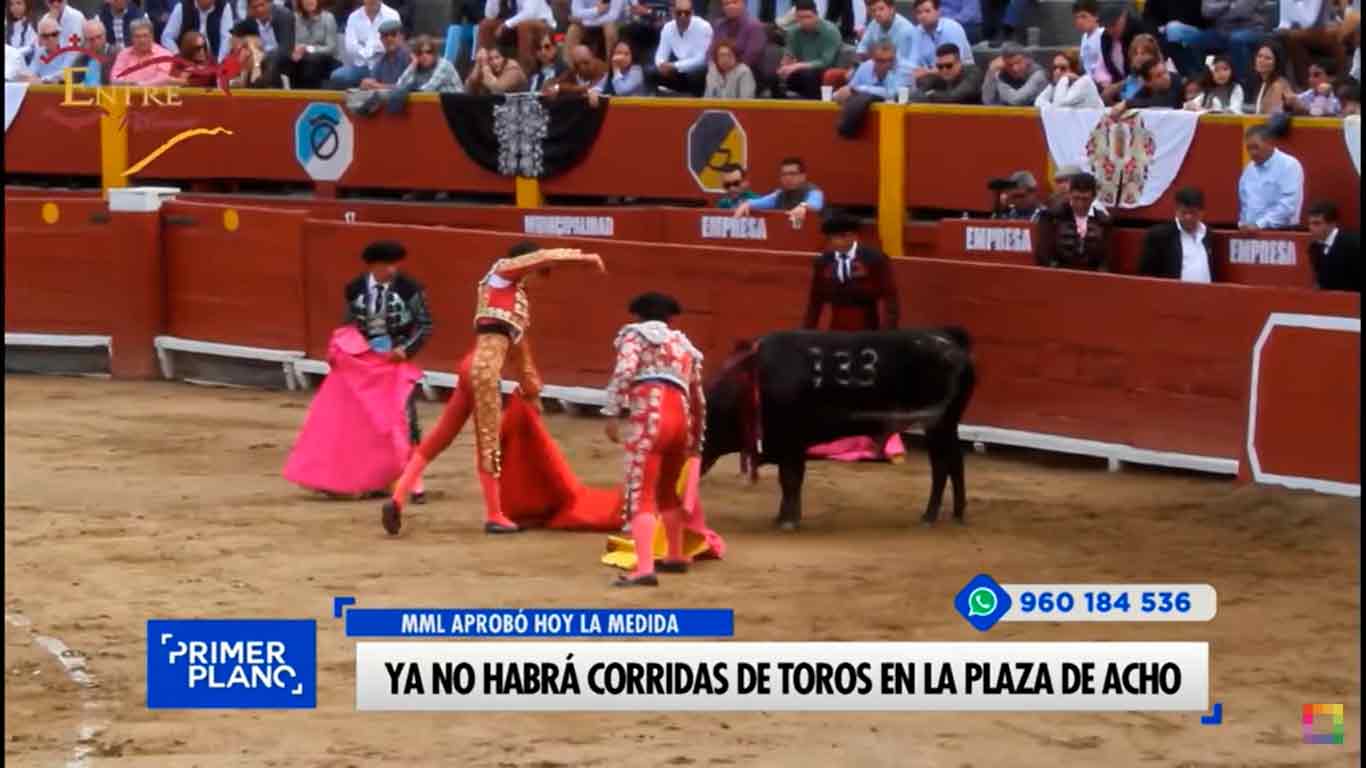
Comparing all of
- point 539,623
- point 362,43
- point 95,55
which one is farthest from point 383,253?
point 95,55

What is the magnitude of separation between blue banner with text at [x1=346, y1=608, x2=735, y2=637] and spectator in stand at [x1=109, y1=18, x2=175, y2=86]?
1073 centimetres

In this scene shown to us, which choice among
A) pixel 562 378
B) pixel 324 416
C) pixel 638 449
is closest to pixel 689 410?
pixel 638 449

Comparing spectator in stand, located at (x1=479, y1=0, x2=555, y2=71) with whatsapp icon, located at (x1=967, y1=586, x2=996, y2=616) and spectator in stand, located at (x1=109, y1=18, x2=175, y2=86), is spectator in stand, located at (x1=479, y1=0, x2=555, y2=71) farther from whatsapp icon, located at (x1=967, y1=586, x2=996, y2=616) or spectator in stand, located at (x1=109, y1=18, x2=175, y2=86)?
whatsapp icon, located at (x1=967, y1=586, x2=996, y2=616)

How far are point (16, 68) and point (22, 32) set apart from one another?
0.35 metres

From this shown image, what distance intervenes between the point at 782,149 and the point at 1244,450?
529cm

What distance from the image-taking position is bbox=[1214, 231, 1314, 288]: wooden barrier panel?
47.3ft

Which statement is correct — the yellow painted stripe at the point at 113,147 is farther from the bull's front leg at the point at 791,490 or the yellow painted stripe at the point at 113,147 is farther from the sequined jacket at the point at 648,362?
the sequined jacket at the point at 648,362

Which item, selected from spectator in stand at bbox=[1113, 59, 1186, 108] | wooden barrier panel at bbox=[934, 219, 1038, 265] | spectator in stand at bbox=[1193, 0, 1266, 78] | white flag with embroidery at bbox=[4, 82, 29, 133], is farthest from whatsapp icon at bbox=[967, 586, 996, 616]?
white flag with embroidery at bbox=[4, 82, 29, 133]

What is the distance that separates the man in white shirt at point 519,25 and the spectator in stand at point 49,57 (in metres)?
3.56

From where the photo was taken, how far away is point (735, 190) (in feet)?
59.3

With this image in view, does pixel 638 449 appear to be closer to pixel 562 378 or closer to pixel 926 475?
pixel 926 475

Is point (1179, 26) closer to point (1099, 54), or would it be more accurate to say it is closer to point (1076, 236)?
point (1099, 54)

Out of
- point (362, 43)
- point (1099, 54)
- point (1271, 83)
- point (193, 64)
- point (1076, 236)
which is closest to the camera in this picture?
point (1076, 236)

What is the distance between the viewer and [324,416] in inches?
539
